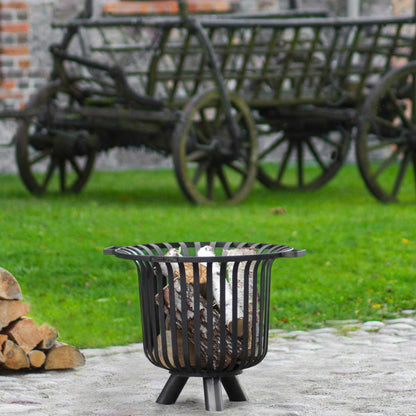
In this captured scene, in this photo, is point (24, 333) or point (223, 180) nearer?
point (24, 333)

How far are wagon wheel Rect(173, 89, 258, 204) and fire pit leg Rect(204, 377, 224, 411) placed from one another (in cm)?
524

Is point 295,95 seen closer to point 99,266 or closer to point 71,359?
point 99,266

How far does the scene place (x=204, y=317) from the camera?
3.81 metres

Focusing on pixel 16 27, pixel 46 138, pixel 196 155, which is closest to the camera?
pixel 196 155

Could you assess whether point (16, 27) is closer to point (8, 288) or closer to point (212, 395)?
point (8, 288)

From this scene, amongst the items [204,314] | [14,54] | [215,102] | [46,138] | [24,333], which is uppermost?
[14,54]

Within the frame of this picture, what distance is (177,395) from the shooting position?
386 centimetres

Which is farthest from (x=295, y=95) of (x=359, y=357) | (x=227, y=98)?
(x=359, y=357)

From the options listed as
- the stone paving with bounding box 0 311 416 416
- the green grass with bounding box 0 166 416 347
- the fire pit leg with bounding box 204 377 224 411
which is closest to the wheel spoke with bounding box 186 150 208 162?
the green grass with bounding box 0 166 416 347

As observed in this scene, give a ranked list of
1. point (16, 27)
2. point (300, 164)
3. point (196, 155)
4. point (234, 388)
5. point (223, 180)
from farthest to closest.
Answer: point (16, 27), point (300, 164), point (223, 180), point (196, 155), point (234, 388)

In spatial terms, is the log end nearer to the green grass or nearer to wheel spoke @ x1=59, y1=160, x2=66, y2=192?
the green grass

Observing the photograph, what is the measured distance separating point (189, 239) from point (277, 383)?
3196 millimetres

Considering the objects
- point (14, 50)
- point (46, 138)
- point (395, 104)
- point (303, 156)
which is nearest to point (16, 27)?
point (14, 50)

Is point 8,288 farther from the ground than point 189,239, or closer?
farther from the ground
